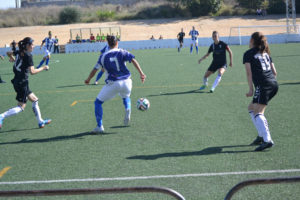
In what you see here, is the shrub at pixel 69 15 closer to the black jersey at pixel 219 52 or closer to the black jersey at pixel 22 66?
the black jersey at pixel 219 52

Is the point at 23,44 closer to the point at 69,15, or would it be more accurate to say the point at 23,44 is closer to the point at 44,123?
the point at 44,123

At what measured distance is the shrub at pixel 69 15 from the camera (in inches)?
2598

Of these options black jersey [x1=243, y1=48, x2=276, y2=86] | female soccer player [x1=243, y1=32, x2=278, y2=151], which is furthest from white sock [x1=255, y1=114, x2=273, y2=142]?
black jersey [x1=243, y1=48, x2=276, y2=86]

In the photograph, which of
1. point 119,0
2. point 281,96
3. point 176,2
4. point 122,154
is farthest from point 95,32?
point 122,154

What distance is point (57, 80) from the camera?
53.8 feet

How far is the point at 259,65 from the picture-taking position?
5.76 metres

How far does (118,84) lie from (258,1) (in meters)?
63.3

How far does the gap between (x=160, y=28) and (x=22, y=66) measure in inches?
2081

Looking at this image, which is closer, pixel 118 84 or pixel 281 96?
pixel 118 84

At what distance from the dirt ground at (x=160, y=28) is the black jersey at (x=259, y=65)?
48.9m

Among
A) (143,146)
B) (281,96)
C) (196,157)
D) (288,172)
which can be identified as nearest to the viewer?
(288,172)

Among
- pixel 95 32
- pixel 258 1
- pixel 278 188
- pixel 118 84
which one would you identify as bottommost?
pixel 278 188

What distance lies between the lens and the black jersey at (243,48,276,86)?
5746mm

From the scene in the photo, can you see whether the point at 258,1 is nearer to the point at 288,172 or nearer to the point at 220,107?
the point at 220,107
